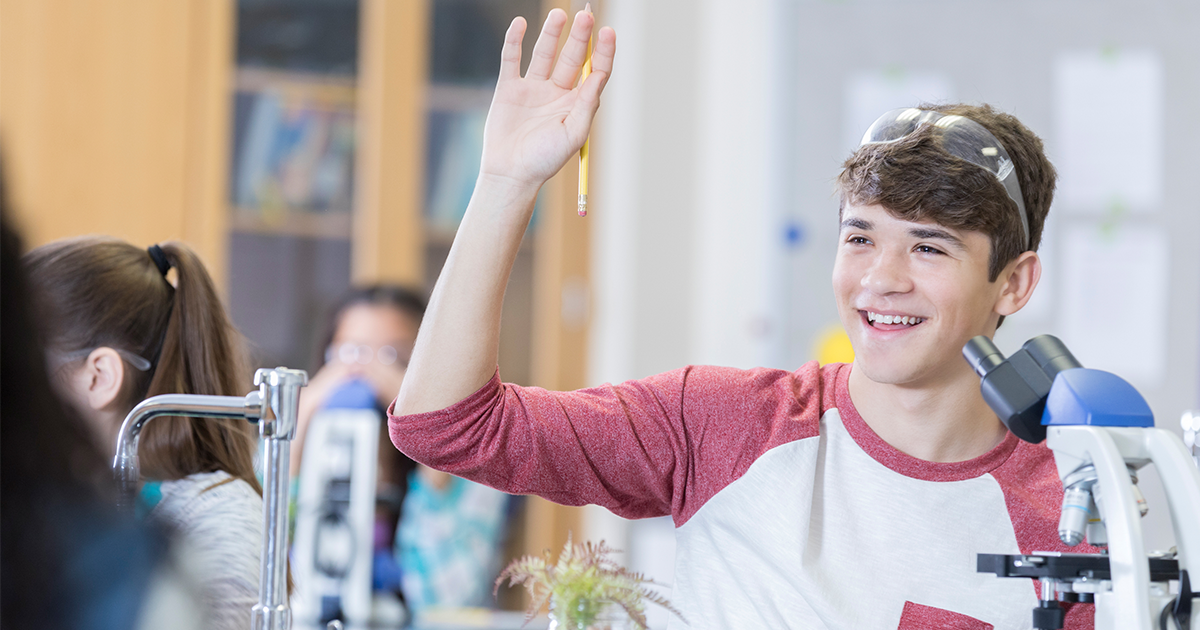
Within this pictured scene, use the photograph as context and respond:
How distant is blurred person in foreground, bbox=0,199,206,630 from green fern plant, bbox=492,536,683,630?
37 cm

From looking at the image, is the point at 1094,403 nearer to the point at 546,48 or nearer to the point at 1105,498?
the point at 1105,498

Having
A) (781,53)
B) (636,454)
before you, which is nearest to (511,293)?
(781,53)

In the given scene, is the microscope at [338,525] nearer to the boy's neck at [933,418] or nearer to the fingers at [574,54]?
the boy's neck at [933,418]

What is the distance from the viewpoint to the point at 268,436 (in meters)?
1.06

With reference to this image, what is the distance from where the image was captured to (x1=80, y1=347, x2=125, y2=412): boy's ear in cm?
135

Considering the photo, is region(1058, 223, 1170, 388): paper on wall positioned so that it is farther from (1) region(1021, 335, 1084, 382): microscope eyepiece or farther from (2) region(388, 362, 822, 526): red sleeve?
(1) region(1021, 335, 1084, 382): microscope eyepiece

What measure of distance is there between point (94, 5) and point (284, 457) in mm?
2427

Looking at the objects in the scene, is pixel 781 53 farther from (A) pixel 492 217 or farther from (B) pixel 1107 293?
(A) pixel 492 217

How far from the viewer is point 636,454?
1.31 m

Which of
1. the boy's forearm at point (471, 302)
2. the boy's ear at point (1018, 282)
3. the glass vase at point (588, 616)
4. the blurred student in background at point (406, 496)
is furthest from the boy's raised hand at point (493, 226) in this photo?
the blurred student in background at point (406, 496)

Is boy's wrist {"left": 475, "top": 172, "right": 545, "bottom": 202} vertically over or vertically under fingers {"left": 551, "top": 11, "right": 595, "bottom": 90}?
under

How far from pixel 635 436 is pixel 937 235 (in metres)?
0.44

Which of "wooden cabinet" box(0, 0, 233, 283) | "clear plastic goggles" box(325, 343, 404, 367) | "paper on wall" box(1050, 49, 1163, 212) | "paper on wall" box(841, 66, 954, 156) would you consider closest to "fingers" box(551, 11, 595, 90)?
"clear plastic goggles" box(325, 343, 404, 367)

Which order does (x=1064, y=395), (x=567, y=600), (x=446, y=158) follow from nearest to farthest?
(x=1064, y=395) < (x=567, y=600) < (x=446, y=158)
